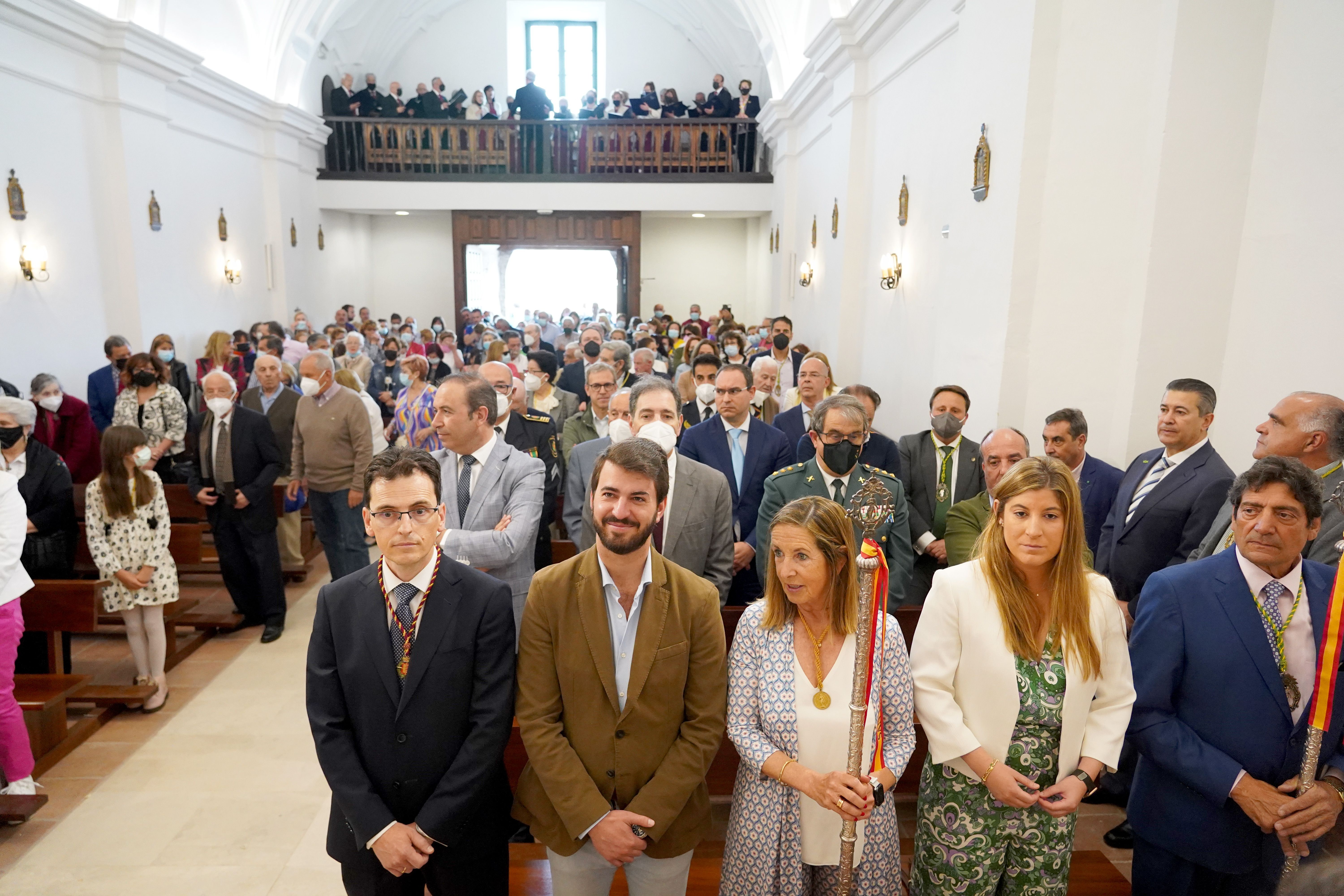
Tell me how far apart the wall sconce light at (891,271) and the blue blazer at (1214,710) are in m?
5.66

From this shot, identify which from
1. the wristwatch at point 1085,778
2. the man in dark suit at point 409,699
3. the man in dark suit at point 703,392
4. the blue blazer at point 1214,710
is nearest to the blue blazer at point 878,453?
the man in dark suit at point 703,392

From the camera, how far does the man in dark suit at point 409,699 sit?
224 centimetres

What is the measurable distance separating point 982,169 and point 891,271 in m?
2.52

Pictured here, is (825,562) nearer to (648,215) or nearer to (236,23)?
(236,23)

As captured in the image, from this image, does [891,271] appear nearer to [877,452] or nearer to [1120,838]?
[877,452]

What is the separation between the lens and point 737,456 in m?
4.64

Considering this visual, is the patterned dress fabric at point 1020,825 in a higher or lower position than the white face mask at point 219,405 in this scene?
lower

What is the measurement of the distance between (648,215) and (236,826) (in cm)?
1641

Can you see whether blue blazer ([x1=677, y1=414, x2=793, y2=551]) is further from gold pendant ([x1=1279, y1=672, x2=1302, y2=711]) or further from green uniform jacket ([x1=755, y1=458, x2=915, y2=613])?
gold pendant ([x1=1279, y1=672, x2=1302, y2=711])

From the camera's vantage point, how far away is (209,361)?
9.77 meters

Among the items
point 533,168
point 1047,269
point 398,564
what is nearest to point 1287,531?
point 398,564

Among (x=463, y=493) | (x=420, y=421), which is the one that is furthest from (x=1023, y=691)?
(x=420, y=421)

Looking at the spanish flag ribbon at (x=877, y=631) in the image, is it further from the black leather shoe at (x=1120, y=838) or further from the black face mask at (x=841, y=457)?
the black leather shoe at (x=1120, y=838)

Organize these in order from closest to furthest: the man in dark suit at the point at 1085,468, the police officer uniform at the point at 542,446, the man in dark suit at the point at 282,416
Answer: the man in dark suit at the point at 1085,468 < the police officer uniform at the point at 542,446 < the man in dark suit at the point at 282,416
